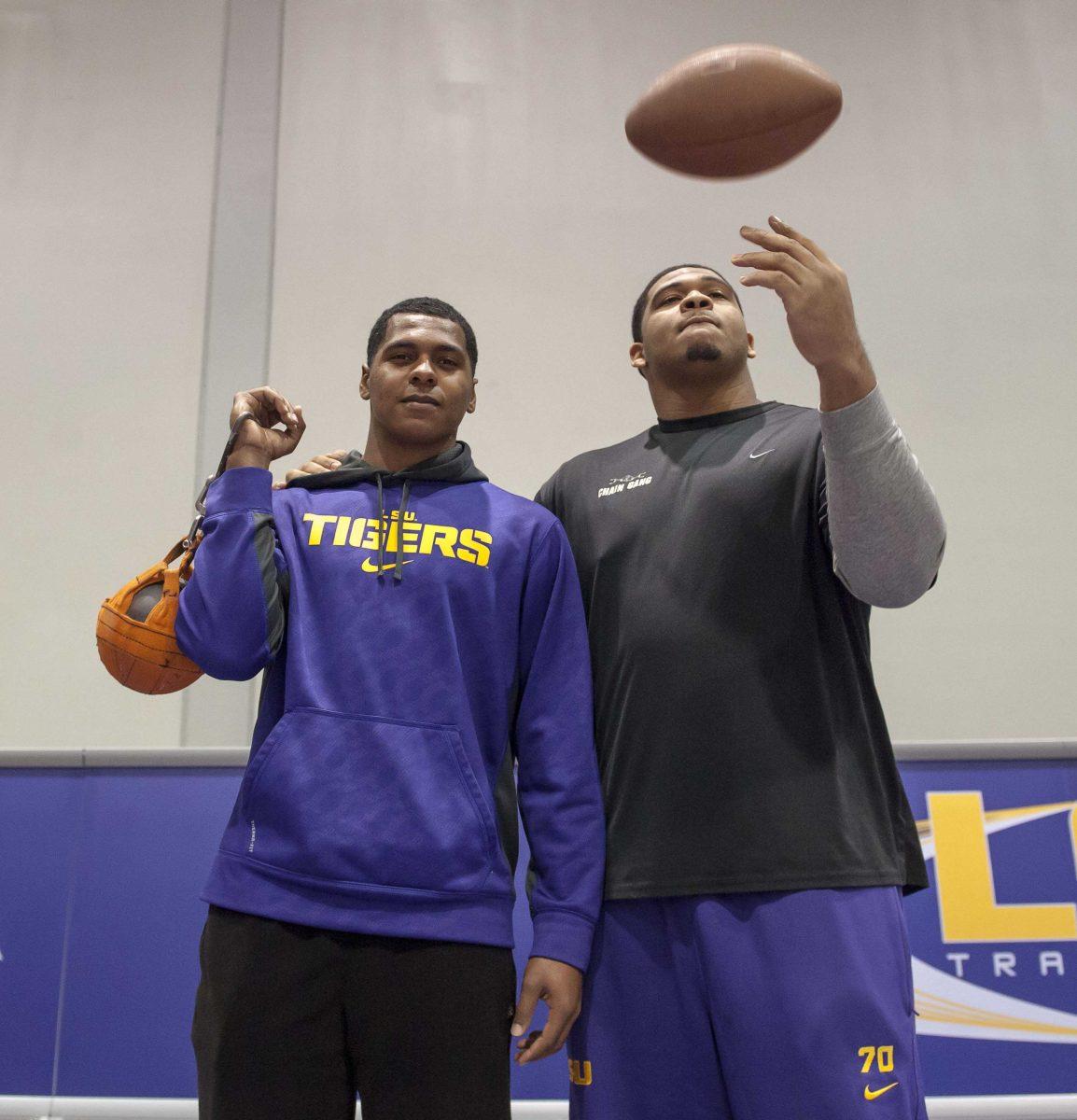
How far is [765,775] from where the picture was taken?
1.28 meters

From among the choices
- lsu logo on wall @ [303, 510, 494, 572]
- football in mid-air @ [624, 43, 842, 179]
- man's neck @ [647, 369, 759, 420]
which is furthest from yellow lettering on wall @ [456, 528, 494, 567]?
A: football in mid-air @ [624, 43, 842, 179]

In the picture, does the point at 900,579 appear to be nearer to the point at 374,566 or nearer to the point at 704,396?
the point at 704,396

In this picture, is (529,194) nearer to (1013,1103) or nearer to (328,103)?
(328,103)

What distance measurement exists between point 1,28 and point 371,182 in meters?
1.49

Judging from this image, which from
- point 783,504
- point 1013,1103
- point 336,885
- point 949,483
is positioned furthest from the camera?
point 949,483

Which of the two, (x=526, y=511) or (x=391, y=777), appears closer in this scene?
(x=391, y=777)

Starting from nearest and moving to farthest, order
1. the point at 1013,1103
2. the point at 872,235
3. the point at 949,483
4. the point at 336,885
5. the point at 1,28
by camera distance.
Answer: the point at 336,885, the point at 1013,1103, the point at 949,483, the point at 872,235, the point at 1,28

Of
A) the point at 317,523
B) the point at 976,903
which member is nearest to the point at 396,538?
the point at 317,523

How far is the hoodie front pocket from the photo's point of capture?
1177mm

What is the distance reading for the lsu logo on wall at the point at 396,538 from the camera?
4.53 feet

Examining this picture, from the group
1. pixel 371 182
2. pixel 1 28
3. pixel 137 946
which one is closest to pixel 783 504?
pixel 137 946

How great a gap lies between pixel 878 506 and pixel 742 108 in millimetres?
663

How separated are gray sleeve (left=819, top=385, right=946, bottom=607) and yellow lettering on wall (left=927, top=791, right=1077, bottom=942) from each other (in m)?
1.20

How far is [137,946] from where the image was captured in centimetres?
222
